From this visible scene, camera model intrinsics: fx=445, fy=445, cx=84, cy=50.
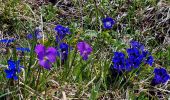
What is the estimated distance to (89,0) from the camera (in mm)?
3811

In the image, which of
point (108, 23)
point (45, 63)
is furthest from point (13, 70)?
point (108, 23)

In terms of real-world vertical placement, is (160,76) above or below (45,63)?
below

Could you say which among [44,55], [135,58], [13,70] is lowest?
[135,58]

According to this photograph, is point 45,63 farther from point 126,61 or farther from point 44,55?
point 126,61

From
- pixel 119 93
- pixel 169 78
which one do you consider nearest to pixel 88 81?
pixel 119 93

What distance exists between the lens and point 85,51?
2.34 metres

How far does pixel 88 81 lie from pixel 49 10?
1192 mm

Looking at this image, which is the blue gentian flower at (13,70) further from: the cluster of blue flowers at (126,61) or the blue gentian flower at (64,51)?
the cluster of blue flowers at (126,61)

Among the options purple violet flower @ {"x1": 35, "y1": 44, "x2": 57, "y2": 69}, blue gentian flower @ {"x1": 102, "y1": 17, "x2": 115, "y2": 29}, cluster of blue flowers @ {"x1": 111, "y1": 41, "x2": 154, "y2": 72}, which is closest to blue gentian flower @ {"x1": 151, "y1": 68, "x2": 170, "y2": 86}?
cluster of blue flowers @ {"x1": 111, "y1": 41, "x2": 154, "y2": 72}

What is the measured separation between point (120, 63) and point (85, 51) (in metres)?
0.41

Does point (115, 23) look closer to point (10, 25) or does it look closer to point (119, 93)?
point (10, 25)

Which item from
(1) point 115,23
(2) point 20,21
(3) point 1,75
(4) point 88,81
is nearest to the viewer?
(3) point 1,75

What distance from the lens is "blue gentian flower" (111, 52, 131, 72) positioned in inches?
104

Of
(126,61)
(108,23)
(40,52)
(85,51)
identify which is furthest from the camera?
(108,23)
